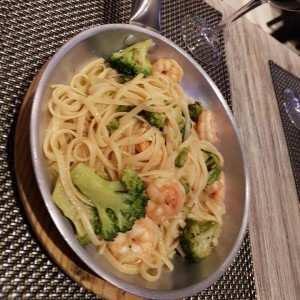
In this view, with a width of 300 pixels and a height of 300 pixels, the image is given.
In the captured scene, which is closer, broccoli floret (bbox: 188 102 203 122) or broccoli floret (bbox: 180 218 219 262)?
broccoli floret (bbox: 180 218 219 262)

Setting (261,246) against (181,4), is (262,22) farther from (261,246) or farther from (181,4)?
(261,246)

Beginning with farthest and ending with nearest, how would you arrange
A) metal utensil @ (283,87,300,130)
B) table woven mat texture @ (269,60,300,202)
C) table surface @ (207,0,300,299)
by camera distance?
metal utensil @ (283,87,300,130) → table woven mat texture @ (269,60,300,202) → table surface @ (207,0,300,299)

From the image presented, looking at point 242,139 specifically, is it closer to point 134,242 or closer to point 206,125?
point 206,125

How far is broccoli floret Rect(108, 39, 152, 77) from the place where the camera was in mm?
1446

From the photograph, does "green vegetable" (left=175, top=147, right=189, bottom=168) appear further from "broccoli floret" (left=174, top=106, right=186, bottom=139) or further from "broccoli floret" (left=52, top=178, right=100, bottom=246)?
"broccoli floret" (left=52, top=178, right=100, bottom=246)

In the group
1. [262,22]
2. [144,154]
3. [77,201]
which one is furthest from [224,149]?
[262,22]

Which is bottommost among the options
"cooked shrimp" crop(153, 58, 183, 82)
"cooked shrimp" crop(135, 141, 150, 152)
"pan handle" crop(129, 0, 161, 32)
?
"cooked shrimp" crop(135, 141, 150, 152)

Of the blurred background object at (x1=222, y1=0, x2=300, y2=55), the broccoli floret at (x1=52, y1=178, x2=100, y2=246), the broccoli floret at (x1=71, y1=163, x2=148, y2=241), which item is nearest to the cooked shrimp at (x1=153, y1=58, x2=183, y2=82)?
the broccoli floret at (x1=71, y1=163, x2=148, y2=241)

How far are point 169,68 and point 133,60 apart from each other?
0.19 metres

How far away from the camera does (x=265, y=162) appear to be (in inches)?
81.2

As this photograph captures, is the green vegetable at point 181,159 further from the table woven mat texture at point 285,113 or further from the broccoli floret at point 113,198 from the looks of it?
the table woven mat texture at point 285,113

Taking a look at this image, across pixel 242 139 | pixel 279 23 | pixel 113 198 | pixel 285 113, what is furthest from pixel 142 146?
pixel 279 23

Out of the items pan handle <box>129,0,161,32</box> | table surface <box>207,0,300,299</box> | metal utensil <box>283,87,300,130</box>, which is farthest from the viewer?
metal utensil <box>283,87,300,130</box>

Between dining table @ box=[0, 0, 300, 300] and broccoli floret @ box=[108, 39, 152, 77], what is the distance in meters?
0.23
